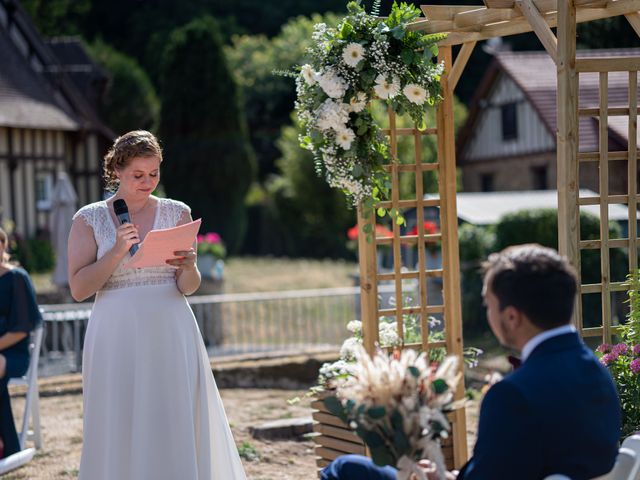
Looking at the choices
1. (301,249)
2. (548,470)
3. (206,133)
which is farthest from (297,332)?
(301,249)

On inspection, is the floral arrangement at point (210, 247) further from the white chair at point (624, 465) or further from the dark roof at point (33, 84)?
the white chair at point (624, 465)

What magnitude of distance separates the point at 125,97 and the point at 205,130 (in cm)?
603

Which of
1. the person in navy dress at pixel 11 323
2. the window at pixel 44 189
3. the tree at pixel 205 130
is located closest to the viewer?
the person in navy dress at pixel 11 323

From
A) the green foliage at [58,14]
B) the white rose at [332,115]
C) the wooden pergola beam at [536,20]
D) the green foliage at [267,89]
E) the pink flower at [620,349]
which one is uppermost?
the green foliage at [58,14]

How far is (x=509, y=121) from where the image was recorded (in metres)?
25.5

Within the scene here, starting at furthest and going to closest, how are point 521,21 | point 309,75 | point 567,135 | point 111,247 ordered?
point 521,21 → point 309,75 → point 567,135 → point 111,247

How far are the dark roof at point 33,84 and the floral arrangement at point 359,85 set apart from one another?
1614 centimetres

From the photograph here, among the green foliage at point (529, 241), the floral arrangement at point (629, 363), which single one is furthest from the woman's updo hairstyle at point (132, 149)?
the green foliage at point (529, 241)

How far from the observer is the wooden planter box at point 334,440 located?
17.4 ft

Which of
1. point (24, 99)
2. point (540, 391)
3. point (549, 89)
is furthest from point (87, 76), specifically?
point (540, 391)

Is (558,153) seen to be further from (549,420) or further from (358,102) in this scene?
(549,420)

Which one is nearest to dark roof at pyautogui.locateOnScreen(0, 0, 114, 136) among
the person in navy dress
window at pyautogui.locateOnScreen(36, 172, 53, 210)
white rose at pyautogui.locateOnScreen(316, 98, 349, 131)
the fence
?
window at pyautogui.locateOnScreen(36, 172, 53, 210)

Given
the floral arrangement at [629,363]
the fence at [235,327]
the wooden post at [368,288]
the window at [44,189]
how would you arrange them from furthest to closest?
the window at [44,189], the fence at [235,327], the wooden post at [368,288], the floral arrangement at [629,363]

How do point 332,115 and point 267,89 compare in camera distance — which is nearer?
point 332,115
